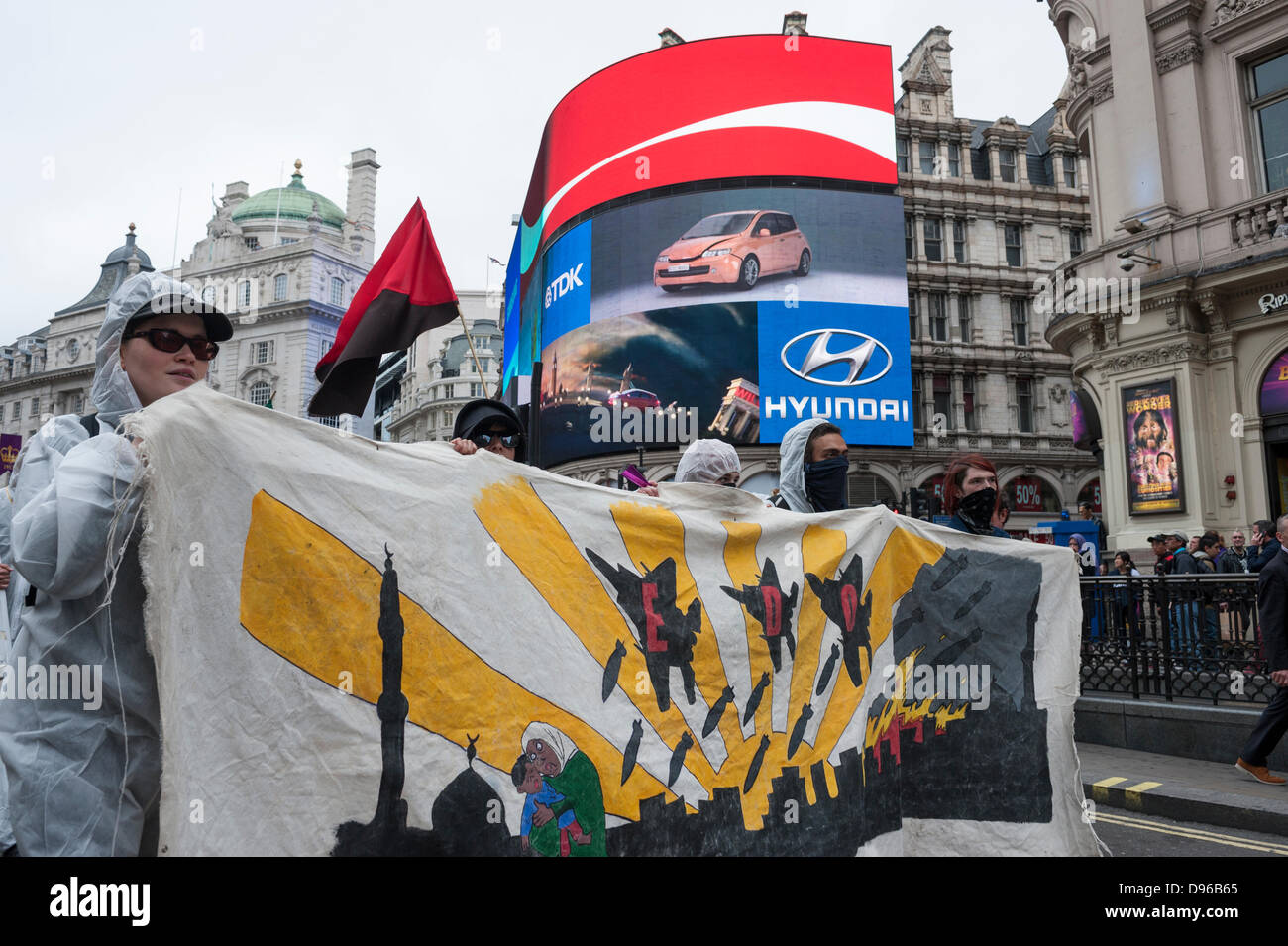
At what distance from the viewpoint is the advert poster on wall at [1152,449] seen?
1526 cm

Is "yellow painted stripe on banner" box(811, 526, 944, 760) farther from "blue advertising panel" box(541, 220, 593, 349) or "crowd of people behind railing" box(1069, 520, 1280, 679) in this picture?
"blue advertising panel" box(541, 220, 593, 349)

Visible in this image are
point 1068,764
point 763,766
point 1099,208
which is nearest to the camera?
point 763,766

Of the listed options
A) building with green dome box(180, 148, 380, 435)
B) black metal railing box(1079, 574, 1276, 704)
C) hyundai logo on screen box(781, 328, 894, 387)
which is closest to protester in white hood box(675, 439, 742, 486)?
black metal railing box(1079, 574, 1276, 704)

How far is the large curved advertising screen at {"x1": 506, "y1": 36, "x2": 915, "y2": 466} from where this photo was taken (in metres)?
31.6

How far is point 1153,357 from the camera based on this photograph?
52.0 ft

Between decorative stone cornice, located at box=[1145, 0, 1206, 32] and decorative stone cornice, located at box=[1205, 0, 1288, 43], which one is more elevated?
decorative stone cornice, located at box=[1145, 0, 1206, 32]

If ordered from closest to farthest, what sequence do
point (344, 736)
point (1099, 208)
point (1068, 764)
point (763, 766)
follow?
1. point (344, 736)
2. point (763, 766)
3. point (1068, 764)
4. point (1099, 208)

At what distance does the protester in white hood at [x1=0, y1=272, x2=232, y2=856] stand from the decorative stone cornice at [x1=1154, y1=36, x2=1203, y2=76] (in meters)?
19.3

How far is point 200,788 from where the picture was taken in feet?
6.68

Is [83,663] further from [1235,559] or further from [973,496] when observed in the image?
[1235,559]
